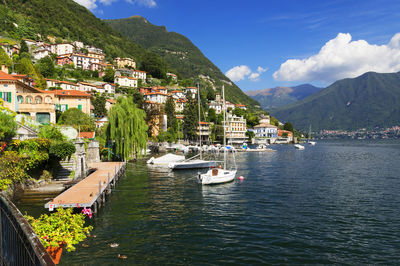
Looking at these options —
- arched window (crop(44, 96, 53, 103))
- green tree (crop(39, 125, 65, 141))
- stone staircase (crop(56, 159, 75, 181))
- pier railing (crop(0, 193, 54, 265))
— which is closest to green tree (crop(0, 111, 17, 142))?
green tree (crop(39, 125, 65, 141))

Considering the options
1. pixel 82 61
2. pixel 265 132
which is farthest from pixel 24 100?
pixel 265 132

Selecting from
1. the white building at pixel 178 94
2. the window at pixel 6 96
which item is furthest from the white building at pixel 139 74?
the window at pixel 6 96

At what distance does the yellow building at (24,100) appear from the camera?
3778 centimetres

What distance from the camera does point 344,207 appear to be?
22.4m

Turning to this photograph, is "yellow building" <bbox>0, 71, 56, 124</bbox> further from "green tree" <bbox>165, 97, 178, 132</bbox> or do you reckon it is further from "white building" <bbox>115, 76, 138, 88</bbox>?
"white building" <bbox>115, 76, 138, 88</bbox>

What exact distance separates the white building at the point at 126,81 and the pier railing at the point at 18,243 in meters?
141

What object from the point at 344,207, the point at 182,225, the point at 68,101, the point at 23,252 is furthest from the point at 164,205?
the point at 68,101

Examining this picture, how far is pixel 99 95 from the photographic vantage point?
350 ft

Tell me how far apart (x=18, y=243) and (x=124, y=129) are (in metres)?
38.9

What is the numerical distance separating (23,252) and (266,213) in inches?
727

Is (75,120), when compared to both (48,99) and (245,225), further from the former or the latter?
(245,225)

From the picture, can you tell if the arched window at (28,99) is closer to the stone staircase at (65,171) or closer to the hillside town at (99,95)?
the hillside town at (99,95)

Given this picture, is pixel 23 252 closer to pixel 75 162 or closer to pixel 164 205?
pixel 164 205

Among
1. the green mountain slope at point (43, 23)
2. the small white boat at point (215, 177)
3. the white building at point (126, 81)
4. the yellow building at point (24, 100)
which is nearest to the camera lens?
the small white boat at point (215, 177)
